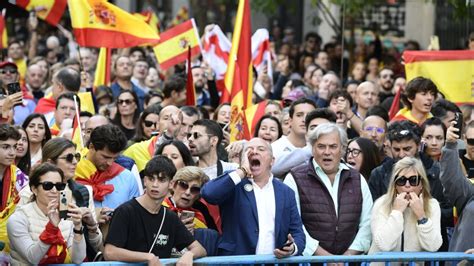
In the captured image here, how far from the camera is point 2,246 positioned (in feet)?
33.5

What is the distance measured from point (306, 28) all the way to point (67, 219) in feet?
78.4

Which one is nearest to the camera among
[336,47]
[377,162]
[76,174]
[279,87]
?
[76,174]

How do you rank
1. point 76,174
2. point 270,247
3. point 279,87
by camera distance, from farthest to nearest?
1. point 279,87
2. point 76,174
3. point 270,247

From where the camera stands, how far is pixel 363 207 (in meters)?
11.1

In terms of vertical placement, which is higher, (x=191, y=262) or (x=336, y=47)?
(x=336, y=47)

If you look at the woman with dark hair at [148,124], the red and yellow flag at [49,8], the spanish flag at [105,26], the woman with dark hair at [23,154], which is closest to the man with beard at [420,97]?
the woman with dark hair at [148,124]

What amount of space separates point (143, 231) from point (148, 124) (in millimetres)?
4134

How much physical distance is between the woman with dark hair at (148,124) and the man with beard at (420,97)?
2.28 m

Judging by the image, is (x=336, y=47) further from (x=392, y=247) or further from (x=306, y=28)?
(x=392, y=247)

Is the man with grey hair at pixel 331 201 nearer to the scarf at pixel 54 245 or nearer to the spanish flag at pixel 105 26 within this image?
the scarf at pixel 54 245

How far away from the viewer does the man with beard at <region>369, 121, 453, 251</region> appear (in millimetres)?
11422

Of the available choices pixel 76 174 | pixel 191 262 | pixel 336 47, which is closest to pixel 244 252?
pixel 191 262

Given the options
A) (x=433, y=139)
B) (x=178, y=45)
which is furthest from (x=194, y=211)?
(x=178, y=45)

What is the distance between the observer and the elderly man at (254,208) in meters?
10.7
